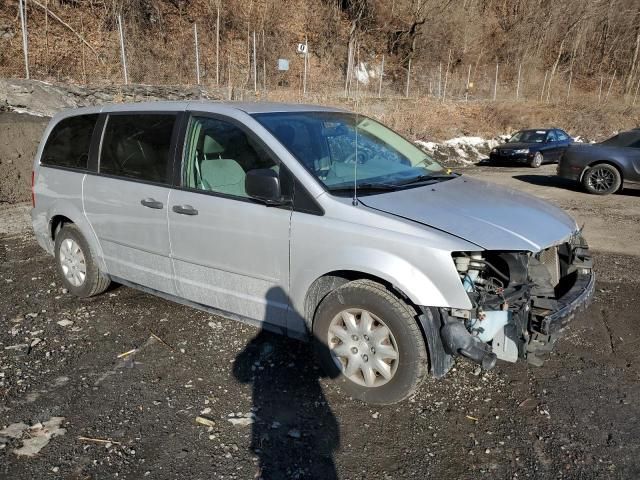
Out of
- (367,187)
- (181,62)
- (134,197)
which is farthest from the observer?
(181,62)

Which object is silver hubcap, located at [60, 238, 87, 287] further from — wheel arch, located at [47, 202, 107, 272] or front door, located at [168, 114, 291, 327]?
front door, located at [168, 114, 291, 327]

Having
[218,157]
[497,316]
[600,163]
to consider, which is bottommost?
[497,316]

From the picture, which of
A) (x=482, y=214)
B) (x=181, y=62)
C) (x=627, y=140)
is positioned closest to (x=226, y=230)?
(x=482, y=214)

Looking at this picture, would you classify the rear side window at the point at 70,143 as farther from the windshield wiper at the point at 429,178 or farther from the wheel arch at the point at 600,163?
the wheel arch at the point at 600,163

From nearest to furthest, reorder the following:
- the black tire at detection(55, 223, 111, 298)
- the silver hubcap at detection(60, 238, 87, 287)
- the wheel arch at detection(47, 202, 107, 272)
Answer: the wheel arch at detection(47, 202, 107, 272) → the black tire at detection(55, 223, 111, 298) → the silver hubcap at detection(60, 238, 87, 287)

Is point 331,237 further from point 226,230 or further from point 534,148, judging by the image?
point 534,148

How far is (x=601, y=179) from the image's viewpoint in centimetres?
1142

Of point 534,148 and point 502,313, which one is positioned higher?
point 534,148

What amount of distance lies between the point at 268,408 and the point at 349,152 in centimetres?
193

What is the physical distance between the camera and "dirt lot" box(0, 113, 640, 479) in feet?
9.12

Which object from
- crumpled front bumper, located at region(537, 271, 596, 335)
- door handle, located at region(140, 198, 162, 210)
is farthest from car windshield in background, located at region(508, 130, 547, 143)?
door handle, located at region(140, 198, 162, 210)

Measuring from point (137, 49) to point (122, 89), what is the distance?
5.11 m

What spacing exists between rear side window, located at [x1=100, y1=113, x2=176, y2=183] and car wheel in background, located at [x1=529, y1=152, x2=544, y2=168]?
16.3 m

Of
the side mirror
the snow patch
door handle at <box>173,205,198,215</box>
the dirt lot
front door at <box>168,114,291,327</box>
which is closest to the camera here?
the dirt lot
